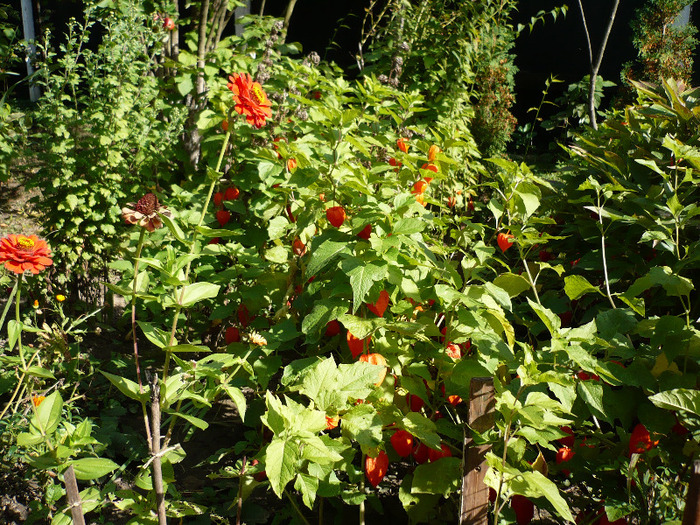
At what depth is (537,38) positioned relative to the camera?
28.2 ft

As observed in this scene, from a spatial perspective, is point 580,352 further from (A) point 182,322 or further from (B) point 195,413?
(A) point 182,322

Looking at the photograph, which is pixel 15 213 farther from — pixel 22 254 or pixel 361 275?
pixel 361 275

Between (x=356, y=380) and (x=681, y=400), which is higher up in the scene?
(x=681, y=400)

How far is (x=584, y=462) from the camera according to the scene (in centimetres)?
140

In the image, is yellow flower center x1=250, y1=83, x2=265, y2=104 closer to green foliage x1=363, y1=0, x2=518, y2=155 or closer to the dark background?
green foliage x1=363, y1=0, x2=518, y2=155

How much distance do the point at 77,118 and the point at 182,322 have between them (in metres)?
1.05

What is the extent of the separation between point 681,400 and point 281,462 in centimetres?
76

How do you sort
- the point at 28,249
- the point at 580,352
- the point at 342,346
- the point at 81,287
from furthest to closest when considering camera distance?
the point at 81,287 < the point at 342,346 < the point at 28,249 < the point at 580,352

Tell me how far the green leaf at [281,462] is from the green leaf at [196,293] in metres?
0.35

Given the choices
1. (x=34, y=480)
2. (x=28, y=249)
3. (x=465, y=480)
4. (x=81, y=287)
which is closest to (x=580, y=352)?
(x=465, y=480)

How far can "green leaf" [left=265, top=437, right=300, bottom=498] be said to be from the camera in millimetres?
966

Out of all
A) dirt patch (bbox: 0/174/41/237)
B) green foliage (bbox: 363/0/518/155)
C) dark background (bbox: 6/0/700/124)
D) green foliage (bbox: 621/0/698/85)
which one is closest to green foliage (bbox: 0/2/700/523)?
dirt patch (bbox: 0/174/41/237)

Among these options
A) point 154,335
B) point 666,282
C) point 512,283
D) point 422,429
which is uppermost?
point 666,282

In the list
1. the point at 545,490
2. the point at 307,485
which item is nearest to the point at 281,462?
the point at 307,485
